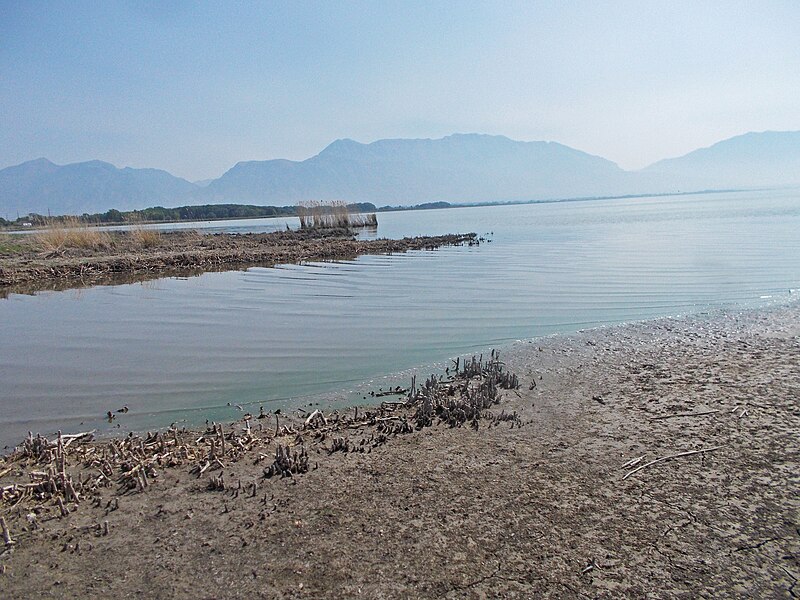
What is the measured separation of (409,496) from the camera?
177 inches

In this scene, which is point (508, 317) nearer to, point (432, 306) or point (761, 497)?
point (432, 306)

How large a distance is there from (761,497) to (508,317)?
28.5ft

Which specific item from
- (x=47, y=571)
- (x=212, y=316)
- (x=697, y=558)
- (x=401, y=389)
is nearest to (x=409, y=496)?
(x=697, y=558)

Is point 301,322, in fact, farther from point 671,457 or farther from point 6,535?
point 671,457

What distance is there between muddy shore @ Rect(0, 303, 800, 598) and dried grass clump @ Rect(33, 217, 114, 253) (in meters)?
29.9

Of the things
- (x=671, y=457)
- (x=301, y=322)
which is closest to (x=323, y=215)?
(x=301, y=322)

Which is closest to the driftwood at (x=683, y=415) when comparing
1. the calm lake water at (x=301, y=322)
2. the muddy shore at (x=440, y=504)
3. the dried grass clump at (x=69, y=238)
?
the muddy shore at (x=440, y=504)

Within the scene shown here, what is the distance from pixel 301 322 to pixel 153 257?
18.7m

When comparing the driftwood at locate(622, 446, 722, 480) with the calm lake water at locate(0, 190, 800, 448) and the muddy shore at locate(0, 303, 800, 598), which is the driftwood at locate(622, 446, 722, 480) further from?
the calm lake water at locate(0, 190, 800, 448)

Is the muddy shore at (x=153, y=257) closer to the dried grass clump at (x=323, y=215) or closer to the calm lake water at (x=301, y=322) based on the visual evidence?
the calm lake water at (x=301, y=322)

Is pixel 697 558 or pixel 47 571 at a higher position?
pixel 47 571

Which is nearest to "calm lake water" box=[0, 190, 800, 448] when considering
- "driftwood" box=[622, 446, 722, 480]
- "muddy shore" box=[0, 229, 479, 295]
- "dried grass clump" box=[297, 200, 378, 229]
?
"muddy shore" box=[0, 229, 479, 295]

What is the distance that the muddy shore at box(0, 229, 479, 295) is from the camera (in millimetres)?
23516

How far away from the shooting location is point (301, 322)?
43.1 ft
